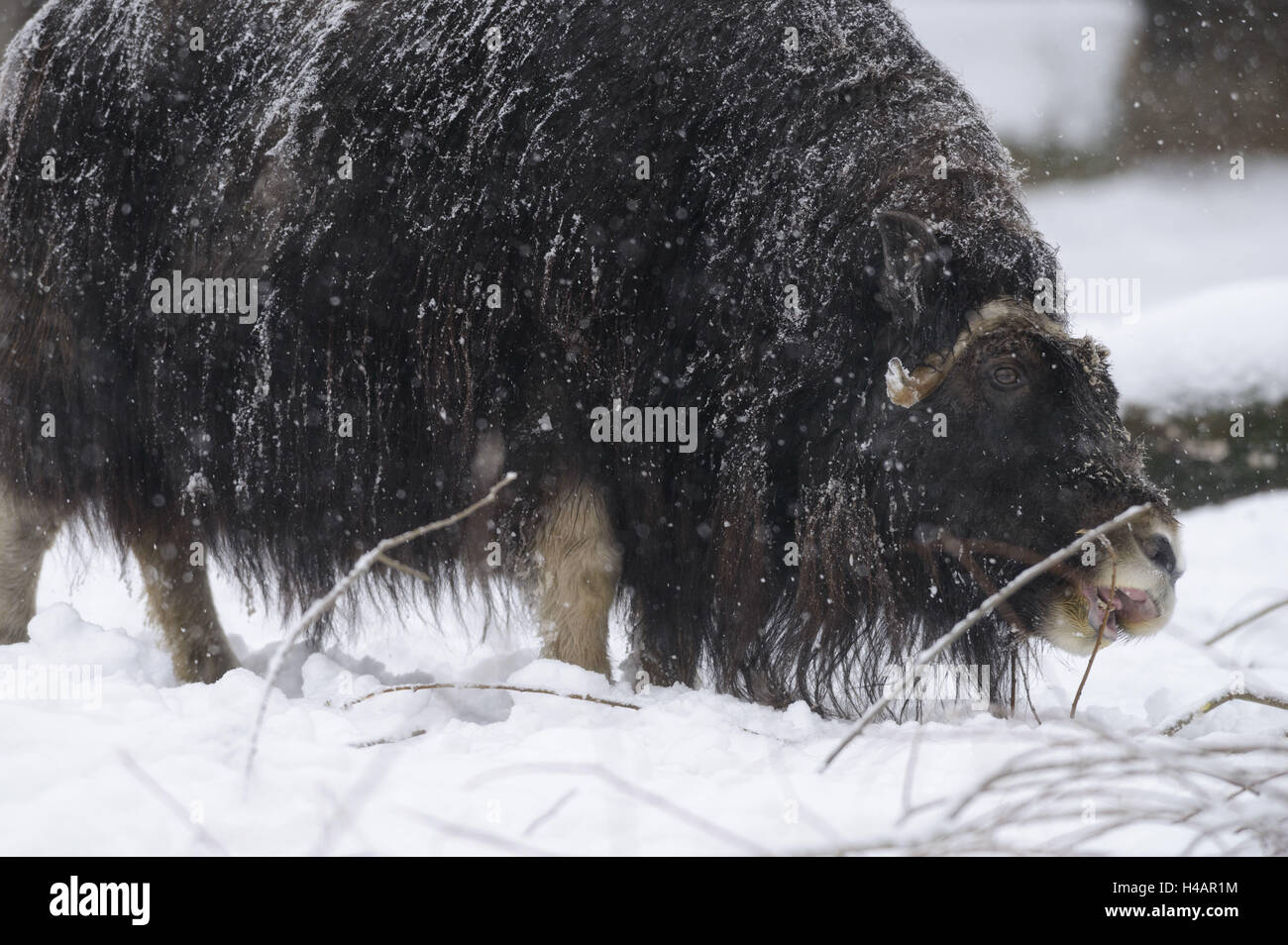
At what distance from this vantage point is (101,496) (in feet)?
11.5

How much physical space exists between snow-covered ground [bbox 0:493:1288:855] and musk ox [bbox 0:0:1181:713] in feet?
1.15

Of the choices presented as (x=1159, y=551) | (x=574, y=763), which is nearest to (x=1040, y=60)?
(x=1159, y=551)

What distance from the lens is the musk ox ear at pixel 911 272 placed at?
262cm

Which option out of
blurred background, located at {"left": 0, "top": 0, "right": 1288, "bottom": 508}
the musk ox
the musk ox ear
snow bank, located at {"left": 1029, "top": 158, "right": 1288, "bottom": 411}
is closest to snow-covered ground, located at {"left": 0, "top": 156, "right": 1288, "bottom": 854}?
the musk ox

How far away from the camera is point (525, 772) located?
2.04 m

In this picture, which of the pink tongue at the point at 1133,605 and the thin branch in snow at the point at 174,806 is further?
the pink tongue at the point at 1133,605

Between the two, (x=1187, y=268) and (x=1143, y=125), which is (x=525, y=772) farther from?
(x=1143, y=125)

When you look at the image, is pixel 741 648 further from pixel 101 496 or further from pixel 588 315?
pixel 101 496

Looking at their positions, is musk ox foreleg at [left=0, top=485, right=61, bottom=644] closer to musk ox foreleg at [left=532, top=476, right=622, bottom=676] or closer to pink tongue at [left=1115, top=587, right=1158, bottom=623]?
musk ox foreleg at [left=532, top=476, right=622, bottom=676]

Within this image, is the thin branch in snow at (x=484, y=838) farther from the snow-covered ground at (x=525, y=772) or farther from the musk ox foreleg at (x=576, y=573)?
the musk ox foreleg at (x=576, y=573)

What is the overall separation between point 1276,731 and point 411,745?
1993 millimetres

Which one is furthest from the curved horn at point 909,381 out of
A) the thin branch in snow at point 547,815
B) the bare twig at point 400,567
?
the thin branch in snow at point 547,815
